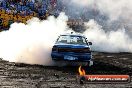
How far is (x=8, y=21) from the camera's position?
122ft

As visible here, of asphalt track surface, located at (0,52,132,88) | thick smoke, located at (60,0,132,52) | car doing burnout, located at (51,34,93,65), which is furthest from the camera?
thick smoke, located at (60,0,132,52)

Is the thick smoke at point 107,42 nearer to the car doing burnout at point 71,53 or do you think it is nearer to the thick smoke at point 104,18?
the thick smoke at point 104,18

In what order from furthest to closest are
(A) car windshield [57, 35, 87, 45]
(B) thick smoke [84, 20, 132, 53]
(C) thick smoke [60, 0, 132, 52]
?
(C) thick smoke [60, 0, 132, 52]
(B) thick smoke [84, 20, 132, 53]
(A) car windshield [57, 35, 87, 45]

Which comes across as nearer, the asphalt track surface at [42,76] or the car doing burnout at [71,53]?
the asphalt track surface at [42,76]

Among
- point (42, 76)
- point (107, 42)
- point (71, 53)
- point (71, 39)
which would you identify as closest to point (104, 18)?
point (107, 42)

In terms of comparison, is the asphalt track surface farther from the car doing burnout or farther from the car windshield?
the car windshield

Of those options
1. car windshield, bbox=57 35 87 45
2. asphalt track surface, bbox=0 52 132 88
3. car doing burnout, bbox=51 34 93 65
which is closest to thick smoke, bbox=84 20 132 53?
car windshield, bbox=57 35 87 45

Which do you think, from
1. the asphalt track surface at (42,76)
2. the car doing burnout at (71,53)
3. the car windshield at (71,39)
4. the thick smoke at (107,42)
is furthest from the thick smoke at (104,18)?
the asphalt track surface at (42,76)

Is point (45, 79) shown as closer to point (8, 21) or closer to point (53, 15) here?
point (8, 21)

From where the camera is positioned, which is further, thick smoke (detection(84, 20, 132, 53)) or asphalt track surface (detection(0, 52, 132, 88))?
thick smoke (detection(84, 20, 132, 53))

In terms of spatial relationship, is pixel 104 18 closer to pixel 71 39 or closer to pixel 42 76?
pixel 71 39

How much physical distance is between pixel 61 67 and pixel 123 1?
21710 millimetres

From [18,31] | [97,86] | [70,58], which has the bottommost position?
[97,86]

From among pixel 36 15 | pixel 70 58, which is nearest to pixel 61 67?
pixel 70 58
